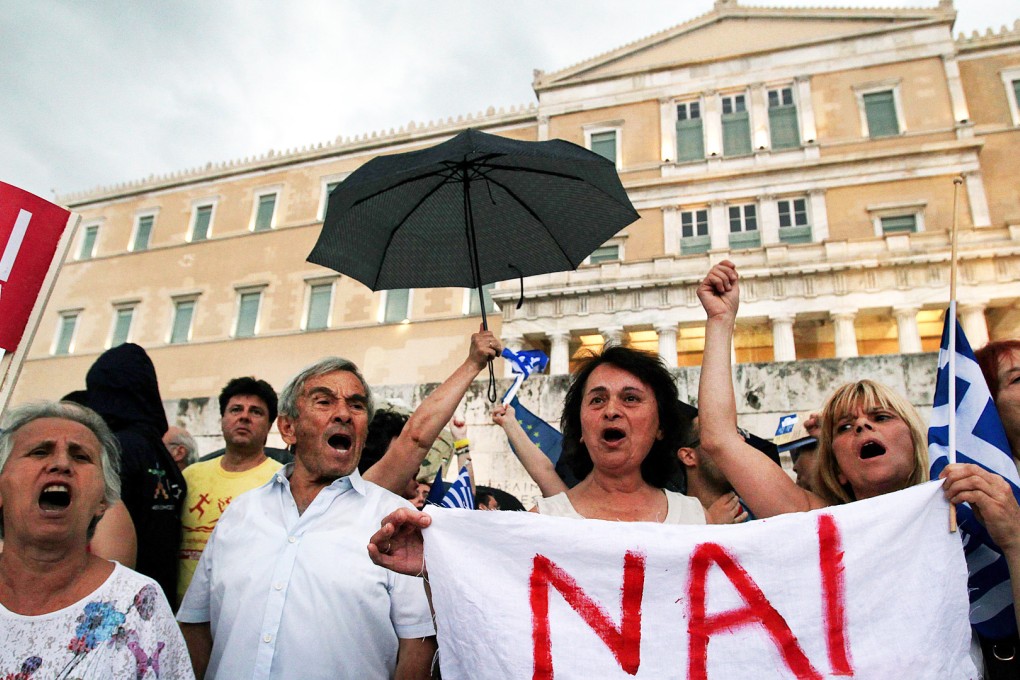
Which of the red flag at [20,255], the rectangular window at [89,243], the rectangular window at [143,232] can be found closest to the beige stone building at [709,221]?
the rectangular window at [143,232]

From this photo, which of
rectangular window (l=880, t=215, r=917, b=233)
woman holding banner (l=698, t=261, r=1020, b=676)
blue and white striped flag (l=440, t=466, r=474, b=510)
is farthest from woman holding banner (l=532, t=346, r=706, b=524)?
rectangular window (l=880, t=215, r=917, b=233)

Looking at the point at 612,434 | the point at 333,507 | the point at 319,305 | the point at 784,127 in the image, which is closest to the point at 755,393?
the point at 612,434

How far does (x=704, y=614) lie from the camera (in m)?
1.77

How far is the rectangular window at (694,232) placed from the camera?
2125cm

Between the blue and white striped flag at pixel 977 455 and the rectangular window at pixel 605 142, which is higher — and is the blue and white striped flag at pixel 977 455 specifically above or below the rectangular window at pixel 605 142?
below

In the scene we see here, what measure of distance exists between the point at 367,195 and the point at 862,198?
21.4m

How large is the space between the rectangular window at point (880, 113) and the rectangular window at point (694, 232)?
234 inches

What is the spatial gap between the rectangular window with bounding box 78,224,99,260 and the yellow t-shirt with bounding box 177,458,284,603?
32811mm

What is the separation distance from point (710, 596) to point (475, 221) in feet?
6.65

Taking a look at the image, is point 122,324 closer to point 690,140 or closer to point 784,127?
point 690,140

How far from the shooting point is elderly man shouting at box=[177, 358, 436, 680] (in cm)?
203

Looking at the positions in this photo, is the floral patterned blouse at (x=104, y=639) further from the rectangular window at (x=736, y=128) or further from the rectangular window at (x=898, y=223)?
the rectangular window at (x=736, y=128)

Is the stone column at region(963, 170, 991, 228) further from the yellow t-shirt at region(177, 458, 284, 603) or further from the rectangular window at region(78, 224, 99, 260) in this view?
the rectangular window at region(78, 224, 99, 260)

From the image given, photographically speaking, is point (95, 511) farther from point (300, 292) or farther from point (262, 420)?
point (300, 292)
